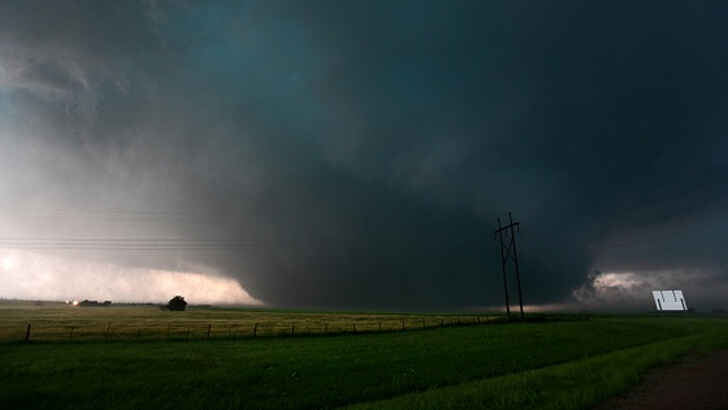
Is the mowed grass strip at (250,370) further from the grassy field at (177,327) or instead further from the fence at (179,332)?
the grassy field at (177,327)

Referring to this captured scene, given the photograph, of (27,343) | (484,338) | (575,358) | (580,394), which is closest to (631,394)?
(580,394)

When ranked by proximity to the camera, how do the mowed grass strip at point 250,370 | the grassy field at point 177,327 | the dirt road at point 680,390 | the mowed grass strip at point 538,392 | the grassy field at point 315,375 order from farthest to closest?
the grassy field at point 177,327
the mowed grass strip at point 250,370
the grassy field at point 315,375
the mowed grass strip at point 538,392
the dirt road at point 680,390

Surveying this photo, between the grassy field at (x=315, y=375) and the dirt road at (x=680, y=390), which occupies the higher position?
the dirt road at (x=680, y=390)

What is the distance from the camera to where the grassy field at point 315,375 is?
18.4 m

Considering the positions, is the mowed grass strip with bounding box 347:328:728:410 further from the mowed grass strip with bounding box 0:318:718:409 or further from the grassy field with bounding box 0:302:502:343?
the grassy field with bounding box 0:302:502:343

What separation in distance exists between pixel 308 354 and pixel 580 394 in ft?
75.3

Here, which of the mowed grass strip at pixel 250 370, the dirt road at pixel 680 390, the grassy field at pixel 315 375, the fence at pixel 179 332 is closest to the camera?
the dirt road at pixel 680 390

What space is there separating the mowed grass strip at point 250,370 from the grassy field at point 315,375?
8cm

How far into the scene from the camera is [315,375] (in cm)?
2450

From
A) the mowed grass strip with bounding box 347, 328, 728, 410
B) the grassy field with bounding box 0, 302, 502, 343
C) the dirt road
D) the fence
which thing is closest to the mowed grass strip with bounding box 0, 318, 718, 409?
the mowed grass strip with bounding box 347, 328, 728, 410

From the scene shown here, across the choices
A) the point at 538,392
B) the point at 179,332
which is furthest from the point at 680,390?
the point at 179,332

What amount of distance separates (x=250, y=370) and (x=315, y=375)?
16.2 ft

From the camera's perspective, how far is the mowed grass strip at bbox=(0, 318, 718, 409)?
64.0ft

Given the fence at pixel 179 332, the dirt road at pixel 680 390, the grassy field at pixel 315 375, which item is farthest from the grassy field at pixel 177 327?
the dirt road at pixel 680 390
